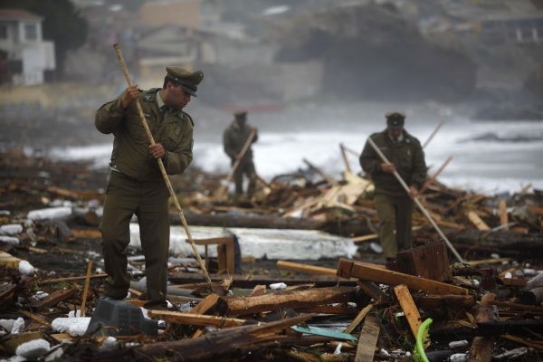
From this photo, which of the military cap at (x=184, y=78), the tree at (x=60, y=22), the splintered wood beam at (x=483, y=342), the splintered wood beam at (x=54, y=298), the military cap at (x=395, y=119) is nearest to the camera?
the splintered wood beam at (x=483, y=342)

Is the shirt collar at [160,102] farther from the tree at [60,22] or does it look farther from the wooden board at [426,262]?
the tree at [60,22]

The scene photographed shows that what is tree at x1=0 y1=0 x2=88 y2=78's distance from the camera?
53031mm

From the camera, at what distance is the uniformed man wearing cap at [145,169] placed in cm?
609

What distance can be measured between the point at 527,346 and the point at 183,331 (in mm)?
2655

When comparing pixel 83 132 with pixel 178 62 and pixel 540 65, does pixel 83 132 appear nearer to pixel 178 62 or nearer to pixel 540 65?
pixel 178 62

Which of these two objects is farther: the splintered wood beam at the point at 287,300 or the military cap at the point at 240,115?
the military cap at the point at 240,115

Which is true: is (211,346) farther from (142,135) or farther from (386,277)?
(142,135)

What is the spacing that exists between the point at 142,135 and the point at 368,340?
251cm

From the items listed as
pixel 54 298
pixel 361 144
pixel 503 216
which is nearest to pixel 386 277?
pixel 54 298

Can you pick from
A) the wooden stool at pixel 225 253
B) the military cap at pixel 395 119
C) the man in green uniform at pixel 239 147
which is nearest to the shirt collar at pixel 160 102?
the wooden stool at pixel 225 253

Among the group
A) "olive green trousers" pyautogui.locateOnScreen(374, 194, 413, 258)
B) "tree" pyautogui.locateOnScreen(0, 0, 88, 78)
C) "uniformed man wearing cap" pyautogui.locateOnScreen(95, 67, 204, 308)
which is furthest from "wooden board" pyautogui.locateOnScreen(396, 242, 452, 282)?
"tree" pyautogui.locateOnScreen(0, 0, 88, 78)

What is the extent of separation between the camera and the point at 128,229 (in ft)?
20.3

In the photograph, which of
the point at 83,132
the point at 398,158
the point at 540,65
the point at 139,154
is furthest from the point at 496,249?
the point at 540,65

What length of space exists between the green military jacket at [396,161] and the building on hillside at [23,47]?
137 ft
